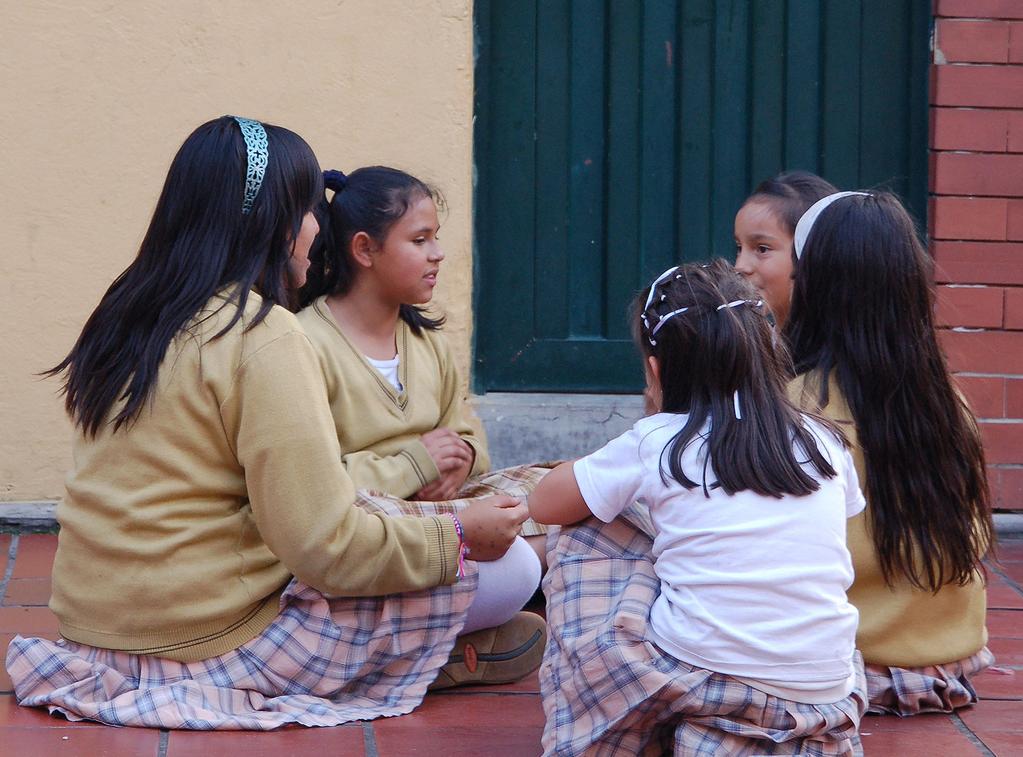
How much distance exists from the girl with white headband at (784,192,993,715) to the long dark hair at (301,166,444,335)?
Result: 42.9 inches

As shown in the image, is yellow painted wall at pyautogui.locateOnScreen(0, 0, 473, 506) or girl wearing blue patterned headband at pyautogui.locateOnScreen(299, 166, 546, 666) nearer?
girl wearing blue patterned headband at pyautogui.locateOnScreen(299, 166, 546, 666)

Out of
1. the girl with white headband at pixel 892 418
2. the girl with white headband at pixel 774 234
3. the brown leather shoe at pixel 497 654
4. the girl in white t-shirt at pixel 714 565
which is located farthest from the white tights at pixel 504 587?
the girl with white headband at pixel 774 234

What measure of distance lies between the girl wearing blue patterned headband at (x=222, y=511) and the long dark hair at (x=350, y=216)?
66 centimetres

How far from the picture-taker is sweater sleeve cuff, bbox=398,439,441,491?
10.7ft

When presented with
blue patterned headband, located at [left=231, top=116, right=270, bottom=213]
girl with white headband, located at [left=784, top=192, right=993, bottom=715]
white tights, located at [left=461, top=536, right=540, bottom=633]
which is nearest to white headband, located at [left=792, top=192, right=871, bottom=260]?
girl with white headband, located at [left=784, top=192, right=993, bottom=715]

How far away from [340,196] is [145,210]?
104 centimetres

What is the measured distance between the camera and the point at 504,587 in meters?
2.93

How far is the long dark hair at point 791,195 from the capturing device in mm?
3651

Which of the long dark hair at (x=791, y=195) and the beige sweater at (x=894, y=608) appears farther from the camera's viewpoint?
the long dark hair at (x=791, y=195)

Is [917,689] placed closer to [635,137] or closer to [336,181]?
[336,181]

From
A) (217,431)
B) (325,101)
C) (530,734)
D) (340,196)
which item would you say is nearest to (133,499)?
(217,431)

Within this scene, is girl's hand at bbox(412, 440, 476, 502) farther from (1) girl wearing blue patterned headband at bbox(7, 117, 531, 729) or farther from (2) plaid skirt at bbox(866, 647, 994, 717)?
(2) plaid skirt at bbox(866, 647, 994, 717)

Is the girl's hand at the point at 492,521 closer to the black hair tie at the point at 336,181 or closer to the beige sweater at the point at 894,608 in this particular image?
the beige sweater at the point at 894,608

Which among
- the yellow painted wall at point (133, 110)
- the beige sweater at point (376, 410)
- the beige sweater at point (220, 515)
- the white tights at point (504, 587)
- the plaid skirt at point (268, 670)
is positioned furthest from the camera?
the yellow painted wall at point (133, 110)
